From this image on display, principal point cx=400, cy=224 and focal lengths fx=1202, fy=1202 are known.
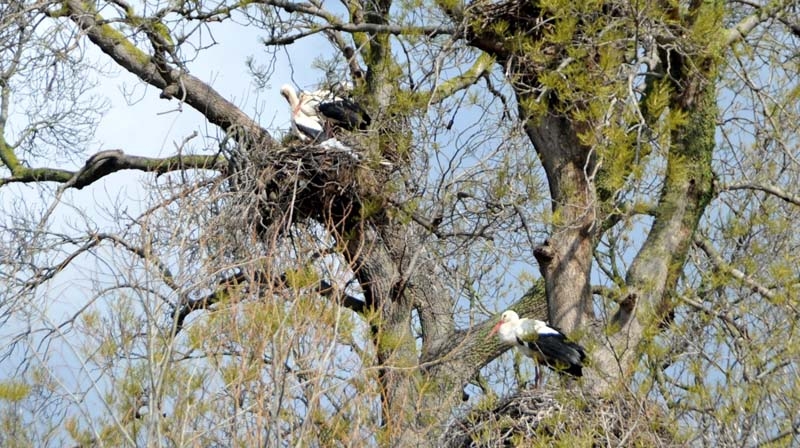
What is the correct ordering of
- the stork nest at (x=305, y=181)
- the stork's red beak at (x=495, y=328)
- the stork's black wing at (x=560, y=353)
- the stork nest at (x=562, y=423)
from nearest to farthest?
1. the stork nest at (x=562, y=423)
2. the stork's black wing at (x=560, y=353)
3. the stork nest at (x=305, y=181)
4. the stork's red beak at (x=495, y=328)

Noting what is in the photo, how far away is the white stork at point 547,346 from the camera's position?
7277mm

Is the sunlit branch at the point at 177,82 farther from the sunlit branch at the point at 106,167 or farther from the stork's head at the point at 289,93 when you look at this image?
the stork's head at the point at 289,93

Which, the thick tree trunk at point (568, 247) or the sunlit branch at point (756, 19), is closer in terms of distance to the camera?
the sunlit branch at point (756, 19)

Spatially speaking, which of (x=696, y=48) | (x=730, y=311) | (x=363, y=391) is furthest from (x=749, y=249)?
(x=363, y=391)

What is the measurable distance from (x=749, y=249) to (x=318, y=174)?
3108mm

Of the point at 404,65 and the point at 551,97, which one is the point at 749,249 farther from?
the point at 404,65

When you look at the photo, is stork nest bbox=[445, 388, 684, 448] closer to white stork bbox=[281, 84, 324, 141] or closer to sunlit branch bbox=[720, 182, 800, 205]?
sunlit branch bbox=[720, 182, 800, 205]

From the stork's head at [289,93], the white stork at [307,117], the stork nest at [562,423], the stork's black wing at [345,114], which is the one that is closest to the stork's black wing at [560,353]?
the stork nest at [562,423]

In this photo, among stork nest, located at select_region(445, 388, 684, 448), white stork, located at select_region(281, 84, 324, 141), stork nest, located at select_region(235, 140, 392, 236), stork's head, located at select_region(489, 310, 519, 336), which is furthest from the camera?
white stork, located at select_region(281, 84, 324, 141)

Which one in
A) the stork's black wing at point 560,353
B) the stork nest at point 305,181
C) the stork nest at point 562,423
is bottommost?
the stork nest at point 562,423

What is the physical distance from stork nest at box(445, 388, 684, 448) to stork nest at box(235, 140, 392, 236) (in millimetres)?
1853

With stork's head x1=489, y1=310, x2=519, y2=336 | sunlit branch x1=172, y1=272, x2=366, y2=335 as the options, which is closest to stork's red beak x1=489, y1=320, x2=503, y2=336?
stork's head x1=489, y1=310, x2=519, y2=336

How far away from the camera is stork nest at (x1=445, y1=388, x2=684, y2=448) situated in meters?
6.42

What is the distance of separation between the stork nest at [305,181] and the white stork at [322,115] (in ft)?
0.71
